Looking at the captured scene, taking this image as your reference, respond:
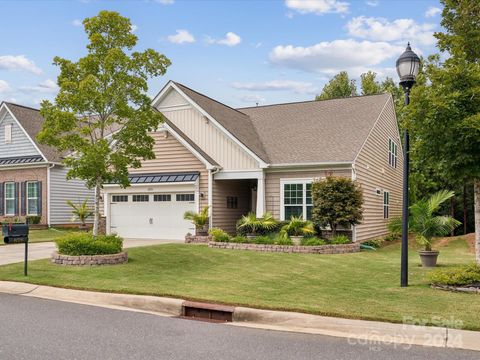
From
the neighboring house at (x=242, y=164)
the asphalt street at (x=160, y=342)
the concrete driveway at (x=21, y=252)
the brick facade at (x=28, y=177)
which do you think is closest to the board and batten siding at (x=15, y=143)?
the brick facade at (x=28, y=177)

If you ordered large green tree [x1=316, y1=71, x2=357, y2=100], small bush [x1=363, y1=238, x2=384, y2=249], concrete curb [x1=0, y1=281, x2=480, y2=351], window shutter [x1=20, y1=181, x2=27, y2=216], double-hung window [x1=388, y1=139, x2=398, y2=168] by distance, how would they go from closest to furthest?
concrete curb [x1=0, y1=281, x2=480, y2=351], small bush [x1=363, y1=238, x2=384, y2=249], double-hung window [x1=388, y1=139, x2=398, y2=168], window shutter [x1=20, y1=181, x2=27, y2=216], large green tree [x1=316, y1=71, x2=357, y2=100]

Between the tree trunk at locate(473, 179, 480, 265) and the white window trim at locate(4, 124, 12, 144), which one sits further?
the white window trim at locate(4, 124, 12, 144)

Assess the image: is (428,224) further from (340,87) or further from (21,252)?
(340,87)

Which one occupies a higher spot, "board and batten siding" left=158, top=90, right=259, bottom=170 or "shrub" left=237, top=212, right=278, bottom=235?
"board and batten siding" left=158, top=90, right=259, bottom=170

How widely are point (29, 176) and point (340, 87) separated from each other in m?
27.0

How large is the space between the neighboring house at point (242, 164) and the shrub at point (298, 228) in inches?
60.1

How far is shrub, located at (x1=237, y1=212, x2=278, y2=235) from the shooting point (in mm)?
18500

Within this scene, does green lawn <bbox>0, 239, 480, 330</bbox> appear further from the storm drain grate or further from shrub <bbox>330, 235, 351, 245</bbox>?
shrub <bbox>330, 235, 351, 245</bbox>

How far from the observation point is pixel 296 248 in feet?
54.3

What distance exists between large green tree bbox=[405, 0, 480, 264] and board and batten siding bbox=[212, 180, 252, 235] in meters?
11.5

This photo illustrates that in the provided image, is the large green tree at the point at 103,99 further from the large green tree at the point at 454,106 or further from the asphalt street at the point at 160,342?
the large green tree at the point at 454,106

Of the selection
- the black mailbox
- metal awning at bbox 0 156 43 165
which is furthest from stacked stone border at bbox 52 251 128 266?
metal awning at bbox 0 156 43 165

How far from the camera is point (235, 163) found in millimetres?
20312

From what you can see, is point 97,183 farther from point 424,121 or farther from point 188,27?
point 424,121
